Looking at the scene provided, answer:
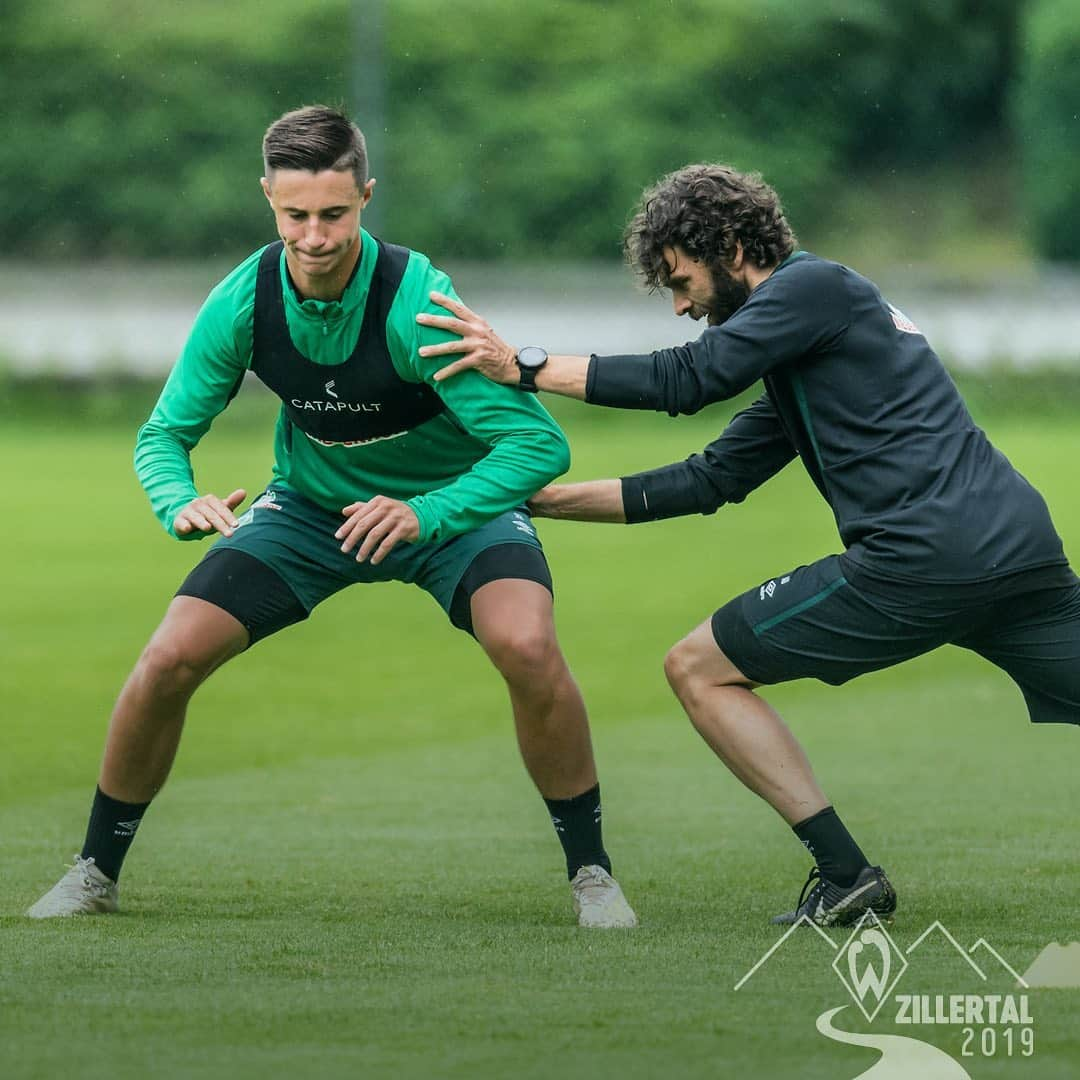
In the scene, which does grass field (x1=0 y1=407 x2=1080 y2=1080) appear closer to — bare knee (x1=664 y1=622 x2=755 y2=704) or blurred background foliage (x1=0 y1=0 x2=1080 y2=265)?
bare knee (x1=664 y1=622 x2=755 y2=704)

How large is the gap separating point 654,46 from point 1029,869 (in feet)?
166

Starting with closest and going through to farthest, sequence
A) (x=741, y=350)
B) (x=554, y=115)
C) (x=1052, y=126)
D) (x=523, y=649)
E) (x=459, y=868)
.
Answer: (x=741, y=350), (x=523, y=649), (x=459, y=868), (x=1052, y=126), (x=554, y=115)

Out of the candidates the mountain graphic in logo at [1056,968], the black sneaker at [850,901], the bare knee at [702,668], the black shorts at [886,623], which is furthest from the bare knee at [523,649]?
the mountain graphic in logo at [1056,968]

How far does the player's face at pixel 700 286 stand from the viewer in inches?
223

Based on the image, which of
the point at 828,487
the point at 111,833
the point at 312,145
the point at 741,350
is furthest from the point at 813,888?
the point at 312,145

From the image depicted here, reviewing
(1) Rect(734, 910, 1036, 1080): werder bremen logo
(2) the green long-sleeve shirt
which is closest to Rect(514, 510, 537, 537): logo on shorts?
(2) the green long-sleeve shirt

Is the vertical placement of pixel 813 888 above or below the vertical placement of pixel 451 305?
below

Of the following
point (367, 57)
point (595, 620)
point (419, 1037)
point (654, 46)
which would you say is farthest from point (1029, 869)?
point (654, 46)

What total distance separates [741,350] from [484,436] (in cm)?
82

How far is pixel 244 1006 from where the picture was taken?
4504 millimetres

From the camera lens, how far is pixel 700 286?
18.7 feet

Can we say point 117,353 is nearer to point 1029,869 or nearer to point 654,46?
point 654,46

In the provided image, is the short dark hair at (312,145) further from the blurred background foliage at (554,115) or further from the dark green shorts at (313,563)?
the blurred background foliage at (554,115)

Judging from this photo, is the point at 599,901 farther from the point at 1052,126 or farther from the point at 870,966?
the point at 1052,126
